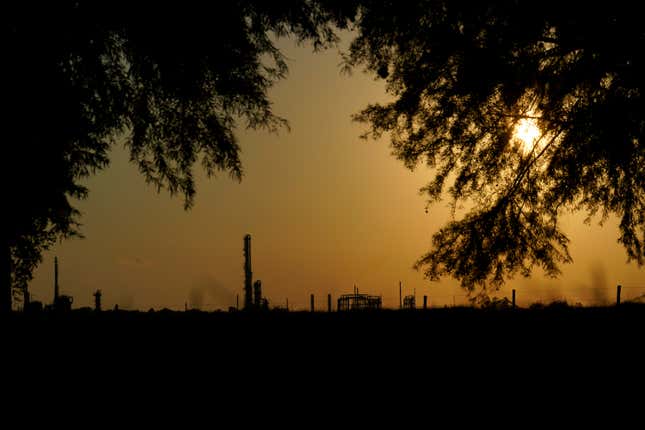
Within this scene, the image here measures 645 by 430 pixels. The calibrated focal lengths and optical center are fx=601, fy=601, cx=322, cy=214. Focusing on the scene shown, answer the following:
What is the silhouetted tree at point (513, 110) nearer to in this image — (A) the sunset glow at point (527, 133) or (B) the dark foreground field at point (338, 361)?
(A) the sunset glow at point (527, 133)

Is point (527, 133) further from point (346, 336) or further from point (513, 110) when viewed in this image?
point (346, 336)

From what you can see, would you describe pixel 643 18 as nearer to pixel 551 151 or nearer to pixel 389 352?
pixel 551 151

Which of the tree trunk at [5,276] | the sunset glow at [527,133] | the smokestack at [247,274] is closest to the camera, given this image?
the tree trunk at [5,276]

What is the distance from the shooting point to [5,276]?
34.6ft

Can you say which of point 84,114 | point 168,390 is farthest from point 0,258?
point 168,390

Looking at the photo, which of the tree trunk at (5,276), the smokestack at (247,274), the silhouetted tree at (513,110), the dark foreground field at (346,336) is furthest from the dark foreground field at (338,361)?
the smokestack at (247,274)

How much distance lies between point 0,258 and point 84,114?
3747mm

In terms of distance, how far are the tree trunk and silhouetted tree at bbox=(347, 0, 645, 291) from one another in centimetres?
703

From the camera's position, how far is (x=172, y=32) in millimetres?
6613

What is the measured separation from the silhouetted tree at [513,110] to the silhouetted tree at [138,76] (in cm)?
357

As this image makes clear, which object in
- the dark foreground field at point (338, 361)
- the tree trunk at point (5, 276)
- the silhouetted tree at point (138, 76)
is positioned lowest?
the dark foreground field at point (338, 361)

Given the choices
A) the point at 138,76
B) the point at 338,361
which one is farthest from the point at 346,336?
the point at 138,76

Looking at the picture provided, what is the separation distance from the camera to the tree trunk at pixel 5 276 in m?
9.32

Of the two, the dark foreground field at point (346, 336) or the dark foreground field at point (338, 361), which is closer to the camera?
the dark foreground field at point (338, 361)
